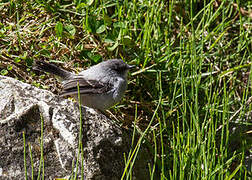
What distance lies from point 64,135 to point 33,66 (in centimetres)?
128

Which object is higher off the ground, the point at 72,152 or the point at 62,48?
the point at 62,48

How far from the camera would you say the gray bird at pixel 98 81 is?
366 centimetres

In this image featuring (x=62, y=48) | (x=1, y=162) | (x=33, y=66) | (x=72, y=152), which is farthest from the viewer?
(x=62, y=48)

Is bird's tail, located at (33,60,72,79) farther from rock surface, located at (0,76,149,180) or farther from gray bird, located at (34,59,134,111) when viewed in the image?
rock surface, located at (0,76,149,180)

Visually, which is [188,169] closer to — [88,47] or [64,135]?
[64,135]

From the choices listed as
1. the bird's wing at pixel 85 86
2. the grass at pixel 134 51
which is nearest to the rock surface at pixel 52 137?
the bird's wing at pixel 85 86

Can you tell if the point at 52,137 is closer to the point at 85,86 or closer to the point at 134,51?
the point at 85,86

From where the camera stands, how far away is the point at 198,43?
4.19m

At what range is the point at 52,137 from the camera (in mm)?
2691

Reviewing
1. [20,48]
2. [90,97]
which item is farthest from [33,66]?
A: [90,97]

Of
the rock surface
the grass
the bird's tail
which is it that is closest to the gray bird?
the bird's tail

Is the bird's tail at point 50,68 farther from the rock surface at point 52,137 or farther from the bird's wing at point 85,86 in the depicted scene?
the rock surface at point 52,137

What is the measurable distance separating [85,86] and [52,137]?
1.10 m

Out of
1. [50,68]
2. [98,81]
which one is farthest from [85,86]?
[50,68]
